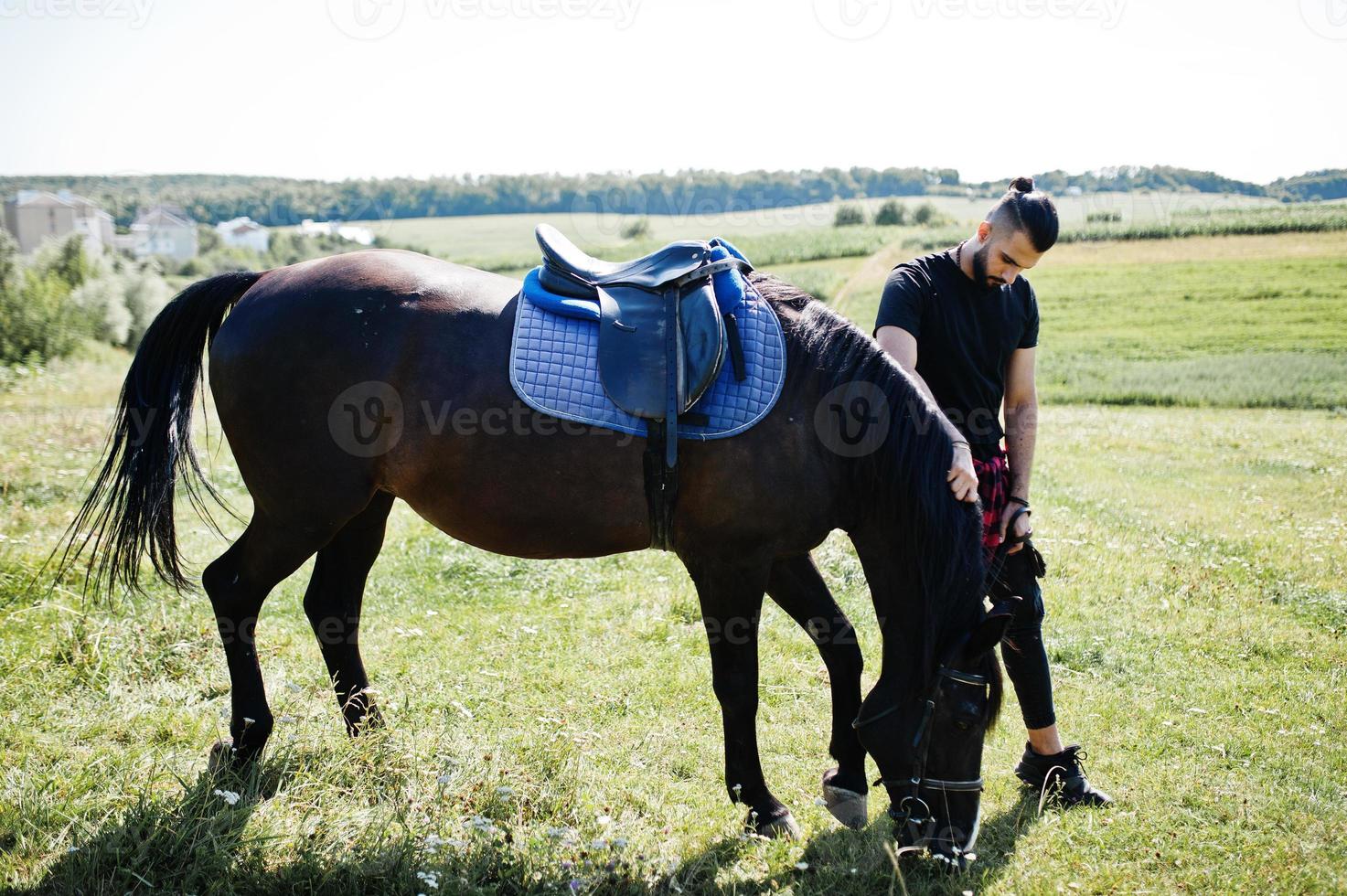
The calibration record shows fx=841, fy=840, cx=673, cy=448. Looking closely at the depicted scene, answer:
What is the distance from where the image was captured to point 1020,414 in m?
3.44

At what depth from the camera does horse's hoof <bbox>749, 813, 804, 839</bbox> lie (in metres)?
3.13

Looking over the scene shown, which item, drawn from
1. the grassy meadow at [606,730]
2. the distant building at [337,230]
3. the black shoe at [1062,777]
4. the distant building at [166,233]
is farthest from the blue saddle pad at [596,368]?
the distant building at [166,233]

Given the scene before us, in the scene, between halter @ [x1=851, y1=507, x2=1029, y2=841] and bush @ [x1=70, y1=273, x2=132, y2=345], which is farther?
bush @ [x1=70, y1=273, x2=132, y2=345]

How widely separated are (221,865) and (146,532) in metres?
1.54

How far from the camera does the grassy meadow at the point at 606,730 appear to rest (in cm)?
280

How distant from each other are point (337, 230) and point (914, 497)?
145 ft

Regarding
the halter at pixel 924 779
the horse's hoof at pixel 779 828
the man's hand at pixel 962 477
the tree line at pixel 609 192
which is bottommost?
the horse's hoof at pixel 779 828

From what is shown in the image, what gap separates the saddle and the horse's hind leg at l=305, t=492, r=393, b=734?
52.1 inches

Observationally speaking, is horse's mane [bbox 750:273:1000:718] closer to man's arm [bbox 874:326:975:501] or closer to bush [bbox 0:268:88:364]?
man's arm [bbox 874:326:975:501]

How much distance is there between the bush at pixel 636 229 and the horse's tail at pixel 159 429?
113ft

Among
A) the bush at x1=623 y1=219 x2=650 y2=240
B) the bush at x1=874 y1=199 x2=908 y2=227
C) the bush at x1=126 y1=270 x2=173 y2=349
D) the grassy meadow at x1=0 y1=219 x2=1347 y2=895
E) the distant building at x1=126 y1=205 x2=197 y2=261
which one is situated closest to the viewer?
the grassy meadow at x1=0 y1=219 x2=1347 y2=895

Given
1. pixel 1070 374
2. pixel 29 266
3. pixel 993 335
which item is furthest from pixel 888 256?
pixel 993 335

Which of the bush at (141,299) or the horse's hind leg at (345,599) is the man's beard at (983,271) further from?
the bush at (141,299)

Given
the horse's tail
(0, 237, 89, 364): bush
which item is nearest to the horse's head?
the horse's tail
